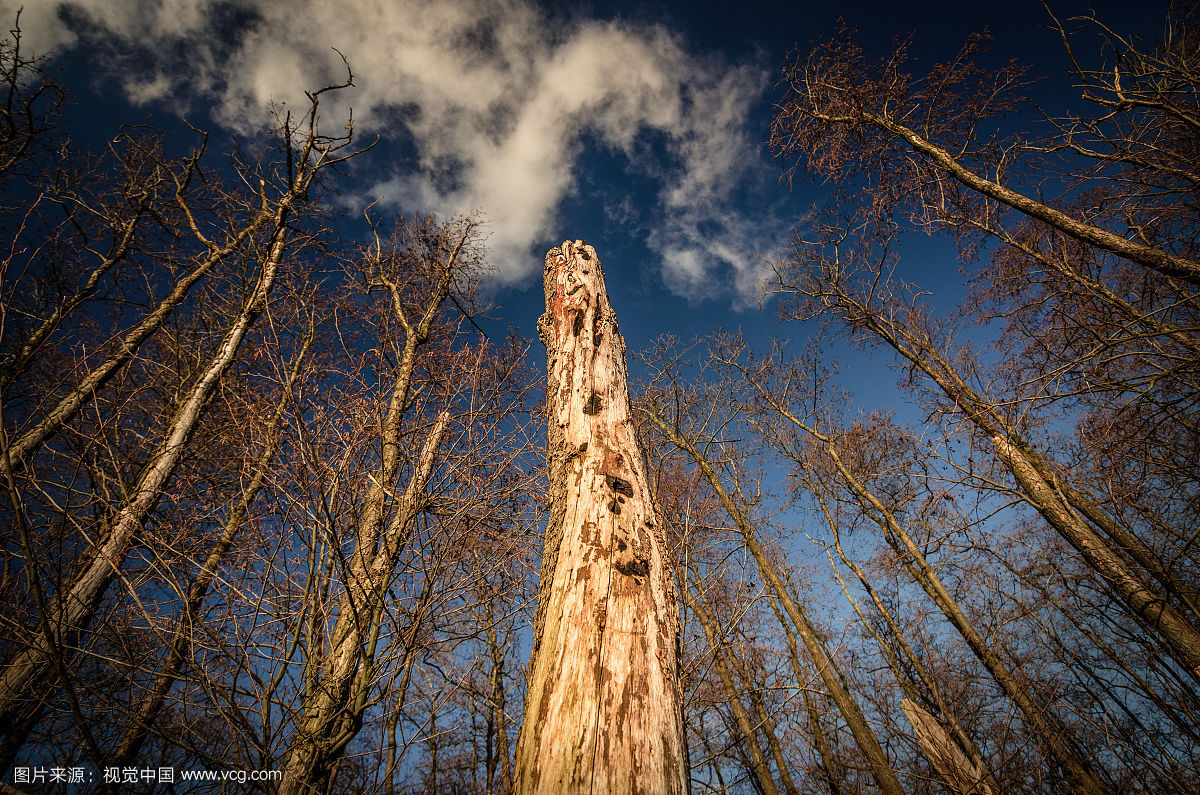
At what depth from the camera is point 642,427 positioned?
896cm

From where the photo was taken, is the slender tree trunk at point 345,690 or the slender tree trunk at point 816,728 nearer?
the slender tree trunk at point 345,690

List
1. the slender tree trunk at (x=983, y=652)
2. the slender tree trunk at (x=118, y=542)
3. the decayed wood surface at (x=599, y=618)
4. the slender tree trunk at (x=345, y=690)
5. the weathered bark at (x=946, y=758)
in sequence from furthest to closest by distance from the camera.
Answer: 1. the slender tree trunk at (x=983, y=652)
2. the weathered bark at (x=946, y=758)
3. the slender tree trunk at (x=118, y=542)
4. the slender tree trunk at (x=345, y=690)
5. the decayed wood surface at (x=599, y=618)

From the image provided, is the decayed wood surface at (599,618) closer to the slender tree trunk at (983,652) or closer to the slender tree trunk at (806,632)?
the slender tree trunk at (806,632)

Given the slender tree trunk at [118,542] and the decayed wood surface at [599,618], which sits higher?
the slender tree trunk at [118,542]

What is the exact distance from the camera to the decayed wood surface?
1.34 metres

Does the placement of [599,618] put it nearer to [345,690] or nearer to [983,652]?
[345,690]

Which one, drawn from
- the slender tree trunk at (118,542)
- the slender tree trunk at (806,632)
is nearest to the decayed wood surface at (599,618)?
the slender tree trunk at (118,542)

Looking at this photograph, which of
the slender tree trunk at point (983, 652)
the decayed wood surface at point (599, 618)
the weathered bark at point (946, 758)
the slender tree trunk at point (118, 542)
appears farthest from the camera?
the slender tree trunk at point (983, 652)

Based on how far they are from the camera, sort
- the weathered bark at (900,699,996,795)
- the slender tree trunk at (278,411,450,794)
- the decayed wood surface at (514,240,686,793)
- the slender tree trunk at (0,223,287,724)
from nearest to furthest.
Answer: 1. the decayed wood surface at (514,240,686,793)
2. the slender tree trunk at (278,411,450,794)
3. the slender tree trunk at (0,223,287,724)
4. the weathered bark at (900,699,996,795)

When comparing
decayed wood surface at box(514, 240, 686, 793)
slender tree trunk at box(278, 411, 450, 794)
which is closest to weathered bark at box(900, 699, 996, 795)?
decayed wood surface at box(514, 240, 686, 793)

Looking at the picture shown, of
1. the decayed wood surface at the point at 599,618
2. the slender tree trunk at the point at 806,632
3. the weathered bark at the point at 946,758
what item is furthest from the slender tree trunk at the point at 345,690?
the weathered bark at the point at 946,758

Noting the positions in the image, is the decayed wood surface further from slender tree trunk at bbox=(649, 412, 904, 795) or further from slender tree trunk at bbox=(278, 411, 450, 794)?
slender tree trunk at bbox=(649, 412, 904, 795)

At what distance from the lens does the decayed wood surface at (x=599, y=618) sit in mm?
1339

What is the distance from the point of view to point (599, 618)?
1.63m
